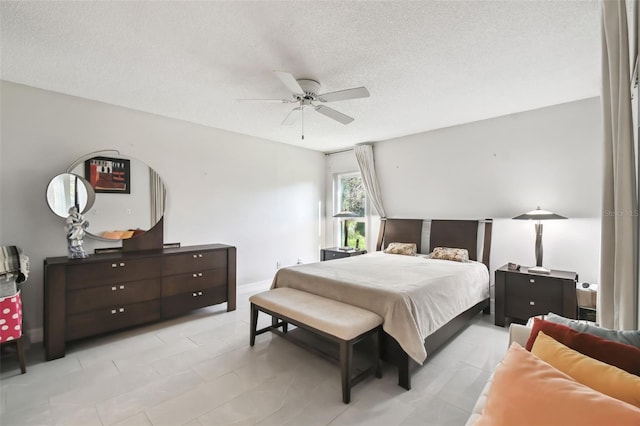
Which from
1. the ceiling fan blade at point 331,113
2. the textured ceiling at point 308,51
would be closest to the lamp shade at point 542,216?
the textured ceiling at point 308,51

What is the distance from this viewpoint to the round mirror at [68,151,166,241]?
3.27 metres

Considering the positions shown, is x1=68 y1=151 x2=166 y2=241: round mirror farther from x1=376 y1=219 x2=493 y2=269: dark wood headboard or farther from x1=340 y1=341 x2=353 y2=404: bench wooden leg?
x1=376 y1=219 x2=493 y2=269: dark wood headboard

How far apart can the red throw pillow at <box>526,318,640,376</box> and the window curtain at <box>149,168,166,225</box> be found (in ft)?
13.2

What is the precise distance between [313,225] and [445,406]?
4341 mm

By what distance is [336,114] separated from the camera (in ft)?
9.50

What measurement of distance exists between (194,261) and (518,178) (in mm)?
4468

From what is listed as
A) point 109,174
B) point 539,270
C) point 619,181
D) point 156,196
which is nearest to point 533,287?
point 539,270

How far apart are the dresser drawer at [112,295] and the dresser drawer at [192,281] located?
0.30 ft

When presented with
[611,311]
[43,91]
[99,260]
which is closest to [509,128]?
[611,311]

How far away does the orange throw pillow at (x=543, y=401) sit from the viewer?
2.43 ft

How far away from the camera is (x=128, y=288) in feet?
10.1

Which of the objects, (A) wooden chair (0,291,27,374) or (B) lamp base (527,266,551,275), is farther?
(B) lamp base (527,266,551,275)

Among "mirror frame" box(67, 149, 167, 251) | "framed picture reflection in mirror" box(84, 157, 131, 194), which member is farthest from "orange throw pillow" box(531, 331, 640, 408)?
"framed picture reflection in mirror" box(84, 157, 131, 194)

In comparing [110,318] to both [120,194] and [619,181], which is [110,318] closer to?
[120,194]
